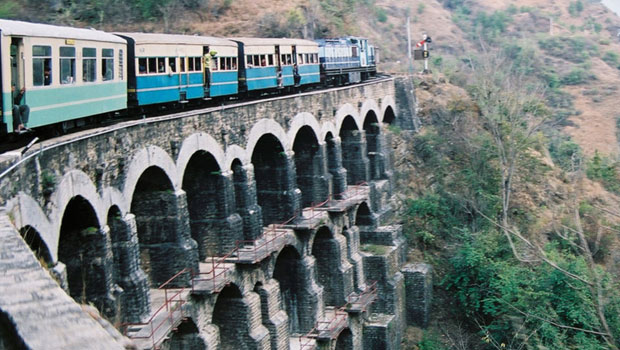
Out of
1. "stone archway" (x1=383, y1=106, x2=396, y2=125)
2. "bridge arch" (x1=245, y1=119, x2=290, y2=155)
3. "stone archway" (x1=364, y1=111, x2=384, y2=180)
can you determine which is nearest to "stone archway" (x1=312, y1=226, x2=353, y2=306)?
"bridge arch" (x1=245, y1=119, x2=290, y2=155)

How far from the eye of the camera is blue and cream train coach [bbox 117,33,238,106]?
18.7 meters

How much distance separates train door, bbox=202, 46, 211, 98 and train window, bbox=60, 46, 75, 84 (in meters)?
7.36

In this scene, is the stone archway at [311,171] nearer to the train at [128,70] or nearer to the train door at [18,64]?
the train at [128,70]

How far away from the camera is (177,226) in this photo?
53.4 ft

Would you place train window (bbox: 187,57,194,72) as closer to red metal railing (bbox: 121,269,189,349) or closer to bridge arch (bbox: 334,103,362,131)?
red metal railing (bbox: 121,269,189,349)

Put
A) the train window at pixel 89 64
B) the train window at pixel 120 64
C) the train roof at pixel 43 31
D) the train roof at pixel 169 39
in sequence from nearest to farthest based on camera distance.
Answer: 1. the train roof at pixel 43 31
2. the train window at pixel 89 64
3. the train window at pixel 120 64
4. the train roof at pixel 169 39

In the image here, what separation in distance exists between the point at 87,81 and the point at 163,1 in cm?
2982

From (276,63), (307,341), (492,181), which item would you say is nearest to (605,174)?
(492,181)

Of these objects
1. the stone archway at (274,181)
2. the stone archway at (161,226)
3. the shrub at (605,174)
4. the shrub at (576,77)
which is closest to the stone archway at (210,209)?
the stone archway at (161,226)

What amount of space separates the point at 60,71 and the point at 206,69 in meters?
8.06

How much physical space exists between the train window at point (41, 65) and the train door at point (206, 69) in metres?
8.33

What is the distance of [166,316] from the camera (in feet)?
49.1

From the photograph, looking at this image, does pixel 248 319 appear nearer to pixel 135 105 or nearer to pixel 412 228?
pixel 135 105

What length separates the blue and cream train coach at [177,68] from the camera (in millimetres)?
18672
